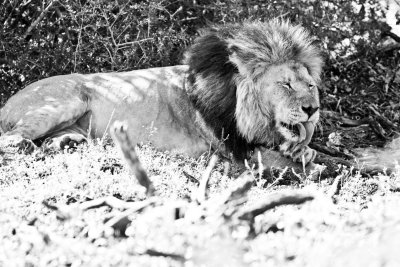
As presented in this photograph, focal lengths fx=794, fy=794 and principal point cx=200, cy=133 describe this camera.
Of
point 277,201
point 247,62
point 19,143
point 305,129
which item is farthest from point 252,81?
point 277,201

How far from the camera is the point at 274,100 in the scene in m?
5.71

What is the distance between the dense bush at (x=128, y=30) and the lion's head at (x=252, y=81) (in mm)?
959

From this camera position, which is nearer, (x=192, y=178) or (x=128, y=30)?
(x=192, y=178)

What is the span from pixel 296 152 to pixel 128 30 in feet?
6.95

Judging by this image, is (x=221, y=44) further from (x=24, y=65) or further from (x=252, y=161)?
(x=24, y=65)

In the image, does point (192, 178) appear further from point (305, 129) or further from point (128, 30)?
point (128, 30)

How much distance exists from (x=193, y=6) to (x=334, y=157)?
2.05 meters

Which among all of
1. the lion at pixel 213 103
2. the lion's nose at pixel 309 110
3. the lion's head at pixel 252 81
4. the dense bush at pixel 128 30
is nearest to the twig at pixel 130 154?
the lion at pixel 213 103

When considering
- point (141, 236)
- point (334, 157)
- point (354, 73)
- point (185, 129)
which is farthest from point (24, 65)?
point (141, 236)

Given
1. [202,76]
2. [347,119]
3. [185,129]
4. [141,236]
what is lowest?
[347,119]

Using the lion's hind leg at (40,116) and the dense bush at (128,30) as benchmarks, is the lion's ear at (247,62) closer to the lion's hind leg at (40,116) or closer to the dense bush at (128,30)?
the dense bush at (128,30)

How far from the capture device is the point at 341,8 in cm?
758

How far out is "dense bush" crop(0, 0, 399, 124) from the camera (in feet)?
22.4

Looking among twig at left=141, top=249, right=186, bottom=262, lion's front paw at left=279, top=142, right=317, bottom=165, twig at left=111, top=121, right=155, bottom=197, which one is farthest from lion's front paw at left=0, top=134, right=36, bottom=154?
twig at left=141, top=249, right=186, bottom=262
